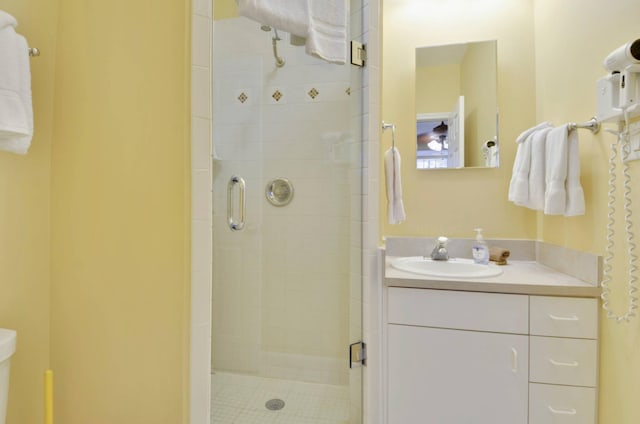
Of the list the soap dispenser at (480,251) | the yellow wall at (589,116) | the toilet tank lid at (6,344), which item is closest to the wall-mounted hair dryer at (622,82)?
the yellow wall at (589,116)

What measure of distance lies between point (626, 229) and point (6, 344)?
2.03 metres

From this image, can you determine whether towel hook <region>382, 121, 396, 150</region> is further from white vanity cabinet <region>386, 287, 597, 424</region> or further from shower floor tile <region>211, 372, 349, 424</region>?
shower floor tile <region>211, 372, 349, 424</region>

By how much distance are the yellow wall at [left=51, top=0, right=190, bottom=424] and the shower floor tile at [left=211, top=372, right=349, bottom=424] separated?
1.17 ft

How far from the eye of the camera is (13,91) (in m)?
0.97

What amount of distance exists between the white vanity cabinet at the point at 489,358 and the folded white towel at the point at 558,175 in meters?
0.38

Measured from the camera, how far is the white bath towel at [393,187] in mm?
1695

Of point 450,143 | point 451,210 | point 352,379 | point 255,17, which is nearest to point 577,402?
point 352,379

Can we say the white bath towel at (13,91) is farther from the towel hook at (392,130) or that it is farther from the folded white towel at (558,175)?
the folded white towel at (558,175)

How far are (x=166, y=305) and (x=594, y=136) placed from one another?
5.80 ft

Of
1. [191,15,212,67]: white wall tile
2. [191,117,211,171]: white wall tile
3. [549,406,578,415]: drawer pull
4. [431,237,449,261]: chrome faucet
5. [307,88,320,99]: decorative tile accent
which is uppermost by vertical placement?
[307,88,320,99]: decorative tile accent

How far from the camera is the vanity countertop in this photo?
4.09ft

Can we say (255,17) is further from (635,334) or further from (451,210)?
(635,334)

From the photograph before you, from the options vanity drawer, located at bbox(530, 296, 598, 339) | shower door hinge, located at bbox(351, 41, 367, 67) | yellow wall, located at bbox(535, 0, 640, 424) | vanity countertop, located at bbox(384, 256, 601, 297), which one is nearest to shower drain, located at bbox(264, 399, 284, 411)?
vanity countertop, located at bbox(384, 256, 601, 297)

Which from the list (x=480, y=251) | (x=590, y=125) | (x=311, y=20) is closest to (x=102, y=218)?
(x=311, y=20)
